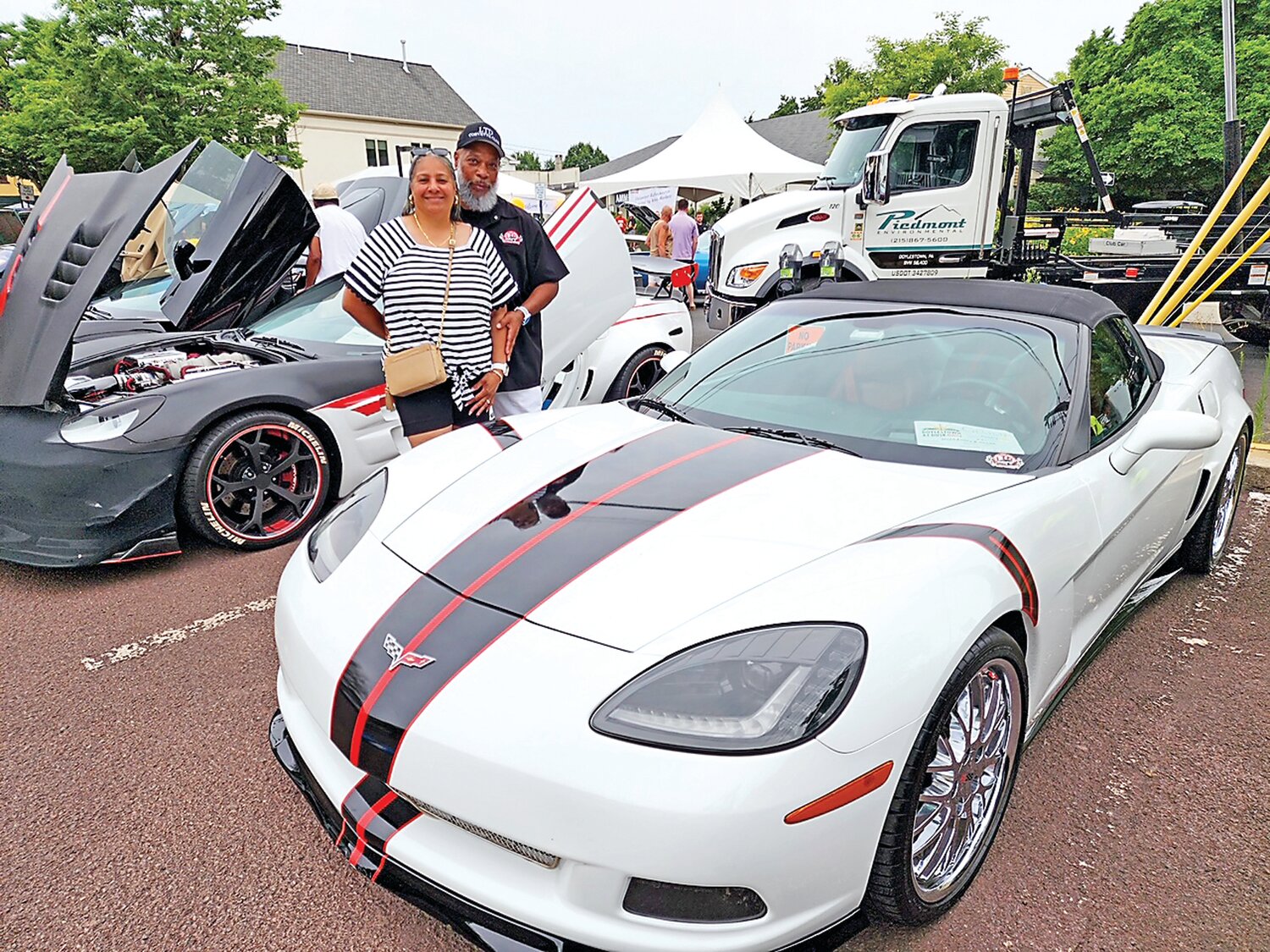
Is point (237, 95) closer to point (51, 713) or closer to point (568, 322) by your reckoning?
point (568, 322)

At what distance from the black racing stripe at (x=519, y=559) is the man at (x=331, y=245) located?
3.25m

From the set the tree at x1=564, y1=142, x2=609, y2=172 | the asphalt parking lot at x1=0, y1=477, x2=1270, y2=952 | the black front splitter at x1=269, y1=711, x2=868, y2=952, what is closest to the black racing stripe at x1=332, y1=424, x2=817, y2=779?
the black front splitter at x1=269, y1=711, x2=868, y2=952

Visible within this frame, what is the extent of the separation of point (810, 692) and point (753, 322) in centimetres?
187

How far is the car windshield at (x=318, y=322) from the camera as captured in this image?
4.18 metres

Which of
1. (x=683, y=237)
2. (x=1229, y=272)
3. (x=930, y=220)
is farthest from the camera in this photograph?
(x=683, y=237)

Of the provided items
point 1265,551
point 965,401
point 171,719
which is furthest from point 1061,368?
point 171,719

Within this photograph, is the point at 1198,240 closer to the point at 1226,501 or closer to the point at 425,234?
the point at 1226,501

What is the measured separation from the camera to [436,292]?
3.07 m

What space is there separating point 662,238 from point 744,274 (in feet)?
18.0

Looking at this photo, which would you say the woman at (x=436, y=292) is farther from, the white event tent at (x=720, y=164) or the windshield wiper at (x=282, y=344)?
the white event tent at (x=720, y=164)

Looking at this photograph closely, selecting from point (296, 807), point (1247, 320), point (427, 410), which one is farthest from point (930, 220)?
point (296, 807)

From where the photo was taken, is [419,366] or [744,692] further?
[419,366]

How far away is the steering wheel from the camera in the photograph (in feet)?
7.27

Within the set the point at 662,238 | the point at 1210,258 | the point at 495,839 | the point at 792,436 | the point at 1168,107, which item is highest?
the point at 1168,107
